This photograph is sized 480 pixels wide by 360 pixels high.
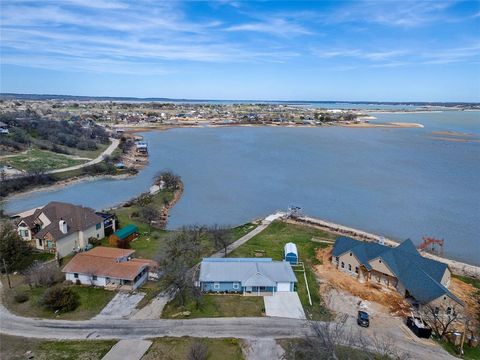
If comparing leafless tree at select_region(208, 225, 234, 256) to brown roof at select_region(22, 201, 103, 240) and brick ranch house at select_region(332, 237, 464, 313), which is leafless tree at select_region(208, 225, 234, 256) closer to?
brick ranch house at select_region(332, 237, 464, 313)

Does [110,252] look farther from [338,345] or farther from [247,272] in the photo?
[338,345]

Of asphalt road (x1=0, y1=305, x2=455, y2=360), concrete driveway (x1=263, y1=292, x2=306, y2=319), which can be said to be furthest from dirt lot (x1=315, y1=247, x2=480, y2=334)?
asphalt road (x1=0, y1=305, x2=455, y2=360)

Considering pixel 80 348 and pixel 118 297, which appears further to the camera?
pixel 118 297

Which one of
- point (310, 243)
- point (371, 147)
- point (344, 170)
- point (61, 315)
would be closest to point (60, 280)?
point (61, 315)

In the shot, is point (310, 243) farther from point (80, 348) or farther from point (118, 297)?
point (80, 348)

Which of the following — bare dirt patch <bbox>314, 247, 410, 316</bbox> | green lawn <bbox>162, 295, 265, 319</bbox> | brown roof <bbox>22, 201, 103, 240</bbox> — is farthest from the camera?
brown roof <bbox>22, 201, 103, 240</bbox>
